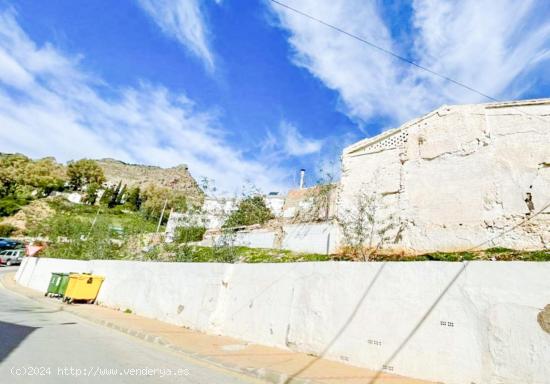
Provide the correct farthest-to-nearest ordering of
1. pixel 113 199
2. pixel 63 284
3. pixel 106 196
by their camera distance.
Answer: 1. pixel 113 199
2. pixel 106 196
3. pixel 63 284

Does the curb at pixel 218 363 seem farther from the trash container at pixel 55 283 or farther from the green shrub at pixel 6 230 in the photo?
the green shrub at pixel 6 230

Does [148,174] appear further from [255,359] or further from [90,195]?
[255,359]

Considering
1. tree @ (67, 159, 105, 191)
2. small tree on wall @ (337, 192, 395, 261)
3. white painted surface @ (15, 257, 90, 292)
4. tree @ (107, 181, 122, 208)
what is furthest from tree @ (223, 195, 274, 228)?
tree @ (67, 159, 105, 191)

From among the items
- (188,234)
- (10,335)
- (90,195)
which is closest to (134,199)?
(90,195)

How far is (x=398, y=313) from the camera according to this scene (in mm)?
6082

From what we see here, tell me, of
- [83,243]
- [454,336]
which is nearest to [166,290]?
[454,336]

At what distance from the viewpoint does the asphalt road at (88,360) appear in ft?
15.9

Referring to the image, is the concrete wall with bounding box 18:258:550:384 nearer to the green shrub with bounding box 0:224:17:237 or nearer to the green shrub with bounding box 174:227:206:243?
the green shrub with bounding box 174:227:206:243

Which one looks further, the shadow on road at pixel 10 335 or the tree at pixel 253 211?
the tree at pixel 253 211

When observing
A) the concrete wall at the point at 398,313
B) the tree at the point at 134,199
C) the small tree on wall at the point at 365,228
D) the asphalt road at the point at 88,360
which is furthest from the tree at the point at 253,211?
the tree at the point at 134,199

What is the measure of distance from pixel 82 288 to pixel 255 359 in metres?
11.9

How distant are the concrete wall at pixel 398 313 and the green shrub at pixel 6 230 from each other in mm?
60442

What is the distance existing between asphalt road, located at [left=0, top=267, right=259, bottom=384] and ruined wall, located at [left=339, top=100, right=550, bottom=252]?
12.2 metres

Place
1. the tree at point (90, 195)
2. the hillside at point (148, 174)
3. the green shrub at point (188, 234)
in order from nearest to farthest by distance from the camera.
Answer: the green shrub at point (188, 234)
the tree at point (90, 195)
the hillside at point (148, 174)
